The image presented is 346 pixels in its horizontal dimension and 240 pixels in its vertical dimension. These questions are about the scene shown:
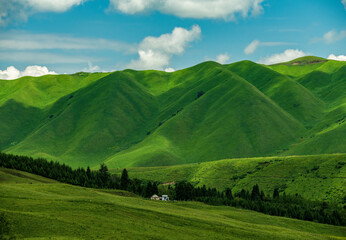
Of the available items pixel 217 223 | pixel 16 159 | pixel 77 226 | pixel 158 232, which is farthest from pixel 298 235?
pixel 16 159

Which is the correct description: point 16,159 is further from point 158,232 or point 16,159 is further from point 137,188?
point 158,232

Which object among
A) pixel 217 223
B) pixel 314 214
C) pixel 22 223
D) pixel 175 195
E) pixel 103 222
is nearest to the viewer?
pixel 22 223

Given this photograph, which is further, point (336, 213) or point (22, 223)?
point (336, 213)

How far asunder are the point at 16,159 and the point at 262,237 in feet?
411

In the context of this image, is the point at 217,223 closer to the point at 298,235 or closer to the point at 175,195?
the point at 298,235

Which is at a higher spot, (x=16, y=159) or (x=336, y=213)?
(x=16, y=159)

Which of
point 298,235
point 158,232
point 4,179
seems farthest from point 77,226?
point 4,179

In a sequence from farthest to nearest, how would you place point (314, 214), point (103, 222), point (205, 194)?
point (205, 194) → point (314, 214) → point (103, 222)

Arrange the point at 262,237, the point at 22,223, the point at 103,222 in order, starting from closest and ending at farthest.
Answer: the point at 22,223, the point at 103,222, the point at 262,237

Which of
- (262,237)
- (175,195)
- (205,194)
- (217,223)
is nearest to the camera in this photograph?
(262,237)

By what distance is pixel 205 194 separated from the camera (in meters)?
183

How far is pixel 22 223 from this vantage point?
62.0 metres

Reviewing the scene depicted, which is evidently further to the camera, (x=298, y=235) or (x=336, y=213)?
(x=336, y=213)

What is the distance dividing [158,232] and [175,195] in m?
96.4
